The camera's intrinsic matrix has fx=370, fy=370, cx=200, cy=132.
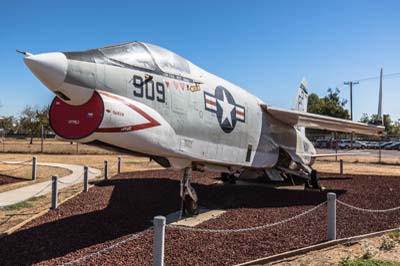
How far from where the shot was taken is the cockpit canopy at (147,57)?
664 cm

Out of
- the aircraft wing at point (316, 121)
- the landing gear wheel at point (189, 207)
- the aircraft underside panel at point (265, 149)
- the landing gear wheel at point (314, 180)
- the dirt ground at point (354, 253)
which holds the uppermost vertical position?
the aircraft wing at point (316, 121)

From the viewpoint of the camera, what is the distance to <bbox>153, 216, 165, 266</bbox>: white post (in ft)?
15.8

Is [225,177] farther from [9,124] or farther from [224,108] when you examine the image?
[9,124]

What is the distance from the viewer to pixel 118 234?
7.51 meters

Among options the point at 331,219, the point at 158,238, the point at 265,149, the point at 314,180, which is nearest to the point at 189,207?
the point at 331,219

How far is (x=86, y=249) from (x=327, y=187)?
34.3 feet

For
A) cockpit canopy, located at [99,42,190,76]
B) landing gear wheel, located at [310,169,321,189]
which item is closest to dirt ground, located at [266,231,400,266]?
cockpit canopy, located at [99,42,190,76]

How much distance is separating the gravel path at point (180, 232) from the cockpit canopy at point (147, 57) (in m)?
3.13

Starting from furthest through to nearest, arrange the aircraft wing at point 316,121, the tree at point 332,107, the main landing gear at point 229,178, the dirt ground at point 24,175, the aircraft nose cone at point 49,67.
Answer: the tree at point 332,107 → the dirt ground at point 24,175 → the main landing gear at point 229,178 → the aircraft wing at point 316,121 → the aircraft nose cone at point 49,67

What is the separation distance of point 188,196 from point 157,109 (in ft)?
8.43

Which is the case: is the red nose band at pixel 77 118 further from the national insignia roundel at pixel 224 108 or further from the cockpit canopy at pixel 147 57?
the national insignia roundel at pixel 224 108

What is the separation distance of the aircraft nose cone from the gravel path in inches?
112

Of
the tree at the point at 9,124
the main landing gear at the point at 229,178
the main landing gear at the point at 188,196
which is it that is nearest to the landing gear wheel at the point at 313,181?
the main landing gear at the point at 229,178

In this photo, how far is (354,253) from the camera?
6.59 metres
